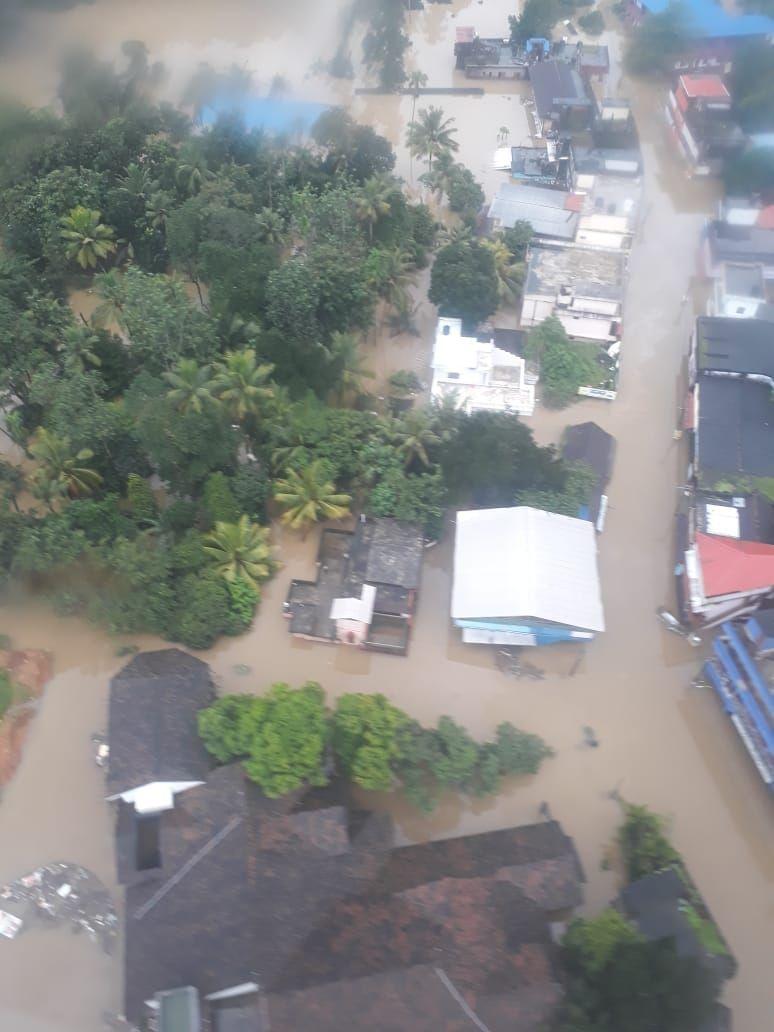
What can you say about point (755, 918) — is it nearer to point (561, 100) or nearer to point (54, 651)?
point (54, 651)

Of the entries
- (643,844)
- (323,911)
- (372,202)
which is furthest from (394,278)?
(323,911)

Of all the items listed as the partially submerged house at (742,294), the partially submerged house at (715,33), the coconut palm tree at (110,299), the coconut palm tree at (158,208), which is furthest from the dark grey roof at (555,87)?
the coconut palm tree at (110,299)

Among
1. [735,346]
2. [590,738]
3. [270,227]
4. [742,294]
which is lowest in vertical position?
[590,738]

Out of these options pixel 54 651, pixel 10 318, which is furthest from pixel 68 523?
pixel 10 318

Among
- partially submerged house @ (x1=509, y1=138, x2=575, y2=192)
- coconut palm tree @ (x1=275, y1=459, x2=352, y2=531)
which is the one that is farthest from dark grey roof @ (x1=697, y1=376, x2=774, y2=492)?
partially submerged house @ (x1=509, y1=138, x2=575, y2=192)

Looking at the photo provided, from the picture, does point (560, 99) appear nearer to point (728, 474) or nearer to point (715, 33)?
point (715, 33)
